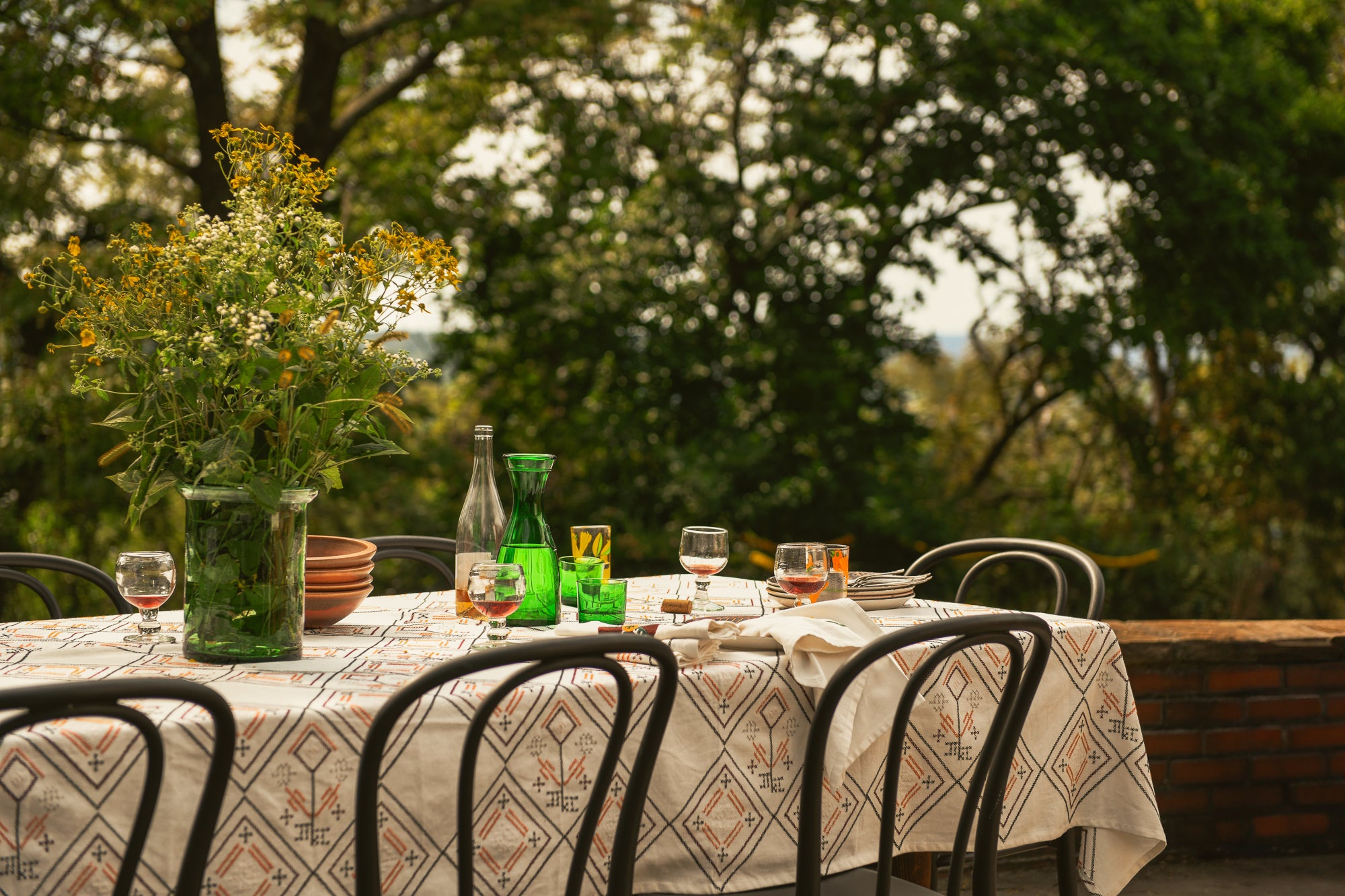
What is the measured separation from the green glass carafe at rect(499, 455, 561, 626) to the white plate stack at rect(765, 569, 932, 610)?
0.46 meters

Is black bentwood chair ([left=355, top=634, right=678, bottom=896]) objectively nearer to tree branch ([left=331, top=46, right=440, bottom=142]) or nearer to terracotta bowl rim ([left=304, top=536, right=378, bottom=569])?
terracotta bowl rim ([left=304, top=536, right=378, bottom=569])

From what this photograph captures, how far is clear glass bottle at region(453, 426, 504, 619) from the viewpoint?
2.08m

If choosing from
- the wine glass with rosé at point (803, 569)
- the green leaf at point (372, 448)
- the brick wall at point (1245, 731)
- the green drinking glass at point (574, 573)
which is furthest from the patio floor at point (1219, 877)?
the green leaf at point (372, 448)

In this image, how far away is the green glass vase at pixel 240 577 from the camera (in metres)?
1.64

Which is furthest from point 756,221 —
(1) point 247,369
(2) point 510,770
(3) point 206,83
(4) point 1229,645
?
(2) point 510,770

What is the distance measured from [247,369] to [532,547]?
1.96ft

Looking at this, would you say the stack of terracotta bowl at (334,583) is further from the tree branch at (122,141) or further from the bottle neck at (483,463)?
the tree branch at (122,141)

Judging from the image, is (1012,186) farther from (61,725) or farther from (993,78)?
(61,725)

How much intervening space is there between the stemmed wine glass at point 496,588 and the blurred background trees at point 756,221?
353cm

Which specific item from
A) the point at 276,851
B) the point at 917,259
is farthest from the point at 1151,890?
the point at 917,259

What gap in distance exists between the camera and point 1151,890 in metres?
2.94

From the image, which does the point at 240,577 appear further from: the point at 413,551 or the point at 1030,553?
the point at 1030,553

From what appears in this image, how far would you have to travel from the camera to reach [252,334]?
60.4 inches

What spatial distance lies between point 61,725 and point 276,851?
0.92ft
